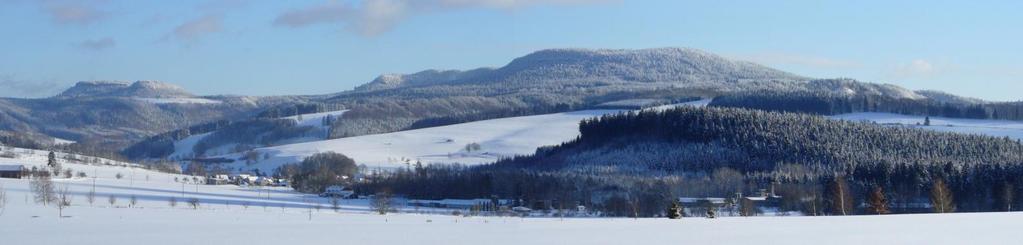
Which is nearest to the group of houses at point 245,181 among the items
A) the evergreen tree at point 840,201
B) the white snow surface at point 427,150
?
the white snow surface at point 427,150

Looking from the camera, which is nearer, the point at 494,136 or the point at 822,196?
the point at 822,196

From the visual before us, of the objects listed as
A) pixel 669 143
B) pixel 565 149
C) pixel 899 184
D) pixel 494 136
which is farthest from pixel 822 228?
pixel 494 136

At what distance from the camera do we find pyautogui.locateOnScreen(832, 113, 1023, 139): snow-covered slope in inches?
6293

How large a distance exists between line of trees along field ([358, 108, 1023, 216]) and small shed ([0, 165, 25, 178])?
33.2m

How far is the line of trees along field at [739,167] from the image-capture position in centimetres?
9262

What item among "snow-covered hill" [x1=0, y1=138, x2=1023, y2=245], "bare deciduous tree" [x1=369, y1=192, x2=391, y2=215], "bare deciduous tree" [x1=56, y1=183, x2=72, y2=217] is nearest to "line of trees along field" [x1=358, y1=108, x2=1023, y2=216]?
"bare deciduous tree" [x1=369, y1=192, x2=391, y2=215]

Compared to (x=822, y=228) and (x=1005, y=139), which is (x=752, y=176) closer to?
(x=1005, y=139)

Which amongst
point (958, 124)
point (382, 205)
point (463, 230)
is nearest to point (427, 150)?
point (958, 124)

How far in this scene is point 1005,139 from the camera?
135375 millimetres

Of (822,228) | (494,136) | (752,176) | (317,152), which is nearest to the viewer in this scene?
(822,228)

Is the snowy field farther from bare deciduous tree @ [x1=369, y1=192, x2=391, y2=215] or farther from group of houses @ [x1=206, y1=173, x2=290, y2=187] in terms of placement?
bare deciduous tree @ [x1=369, y1=192, x2=391, y2=215]

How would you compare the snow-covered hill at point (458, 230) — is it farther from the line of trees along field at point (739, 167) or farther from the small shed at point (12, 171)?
the small shed at point (12, 171)

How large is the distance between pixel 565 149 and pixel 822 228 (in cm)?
11048

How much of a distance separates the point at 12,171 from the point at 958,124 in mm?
124772
